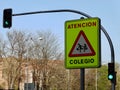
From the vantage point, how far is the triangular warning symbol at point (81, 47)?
24.4 ft

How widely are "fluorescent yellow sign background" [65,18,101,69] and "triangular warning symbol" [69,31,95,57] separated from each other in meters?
0.04

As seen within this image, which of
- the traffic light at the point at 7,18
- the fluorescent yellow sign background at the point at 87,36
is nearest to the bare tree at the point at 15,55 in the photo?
the traffic light at the point at 7,18

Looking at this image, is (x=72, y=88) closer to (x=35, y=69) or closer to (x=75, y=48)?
(x=35, y=69)

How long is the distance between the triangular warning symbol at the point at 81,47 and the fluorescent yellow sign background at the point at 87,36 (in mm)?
41

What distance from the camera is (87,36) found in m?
7.49

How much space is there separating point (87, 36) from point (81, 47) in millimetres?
259

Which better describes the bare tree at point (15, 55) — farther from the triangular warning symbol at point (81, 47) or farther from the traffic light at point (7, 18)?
the triangular warning symbol at point (81, 47)

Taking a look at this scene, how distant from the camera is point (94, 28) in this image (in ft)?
24.1

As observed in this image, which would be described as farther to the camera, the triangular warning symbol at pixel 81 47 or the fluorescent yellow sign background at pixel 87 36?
the triangular warning symbol at pixel 81 47

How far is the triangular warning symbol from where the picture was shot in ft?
24.4

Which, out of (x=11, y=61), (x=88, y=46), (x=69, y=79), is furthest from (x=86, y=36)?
(x=69, y=79)

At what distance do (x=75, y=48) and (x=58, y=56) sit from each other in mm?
64975

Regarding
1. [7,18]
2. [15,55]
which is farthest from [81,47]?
[15,55]

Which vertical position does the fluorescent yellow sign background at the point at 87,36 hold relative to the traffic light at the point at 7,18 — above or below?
below
